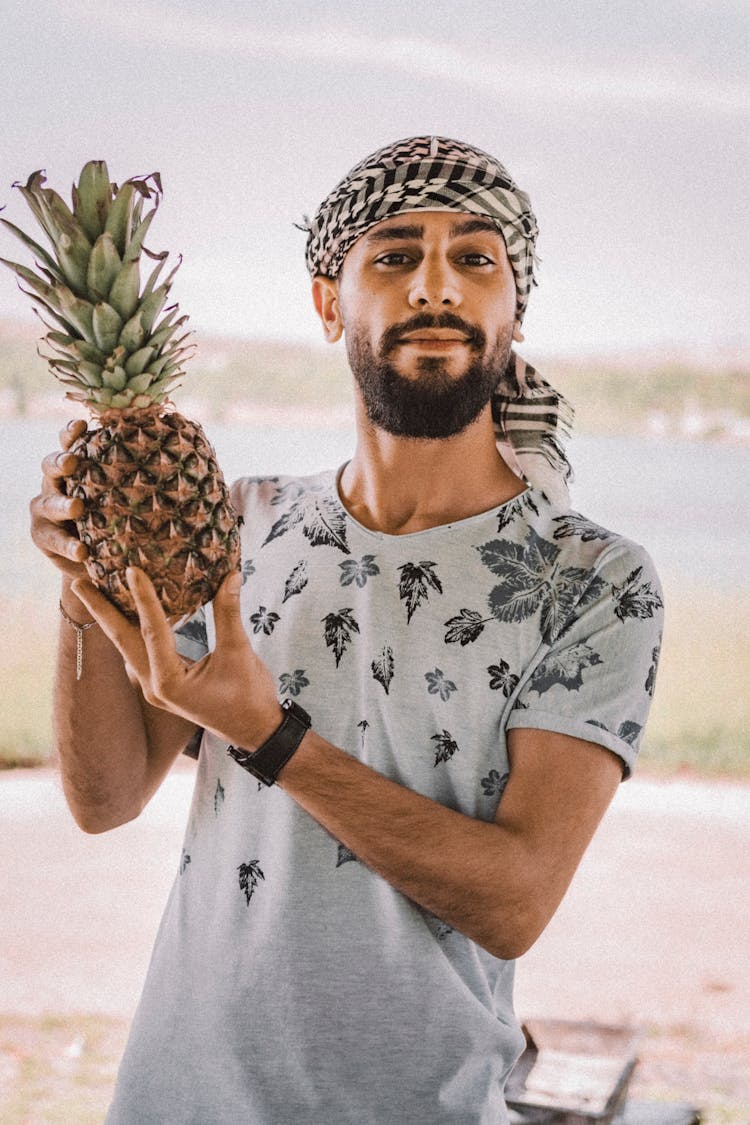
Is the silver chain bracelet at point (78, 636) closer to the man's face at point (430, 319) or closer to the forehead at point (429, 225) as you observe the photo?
the man's face at point (430, 319)

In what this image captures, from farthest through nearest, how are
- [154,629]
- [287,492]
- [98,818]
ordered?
[287,492]
[98,818]
[154,629]

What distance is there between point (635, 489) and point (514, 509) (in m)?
5.64

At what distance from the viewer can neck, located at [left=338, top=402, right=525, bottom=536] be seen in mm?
1778

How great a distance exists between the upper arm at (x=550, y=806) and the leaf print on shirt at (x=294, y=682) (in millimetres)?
327

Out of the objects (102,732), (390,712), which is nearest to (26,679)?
(102,732)

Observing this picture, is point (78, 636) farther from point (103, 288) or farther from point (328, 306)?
point (328, 306)

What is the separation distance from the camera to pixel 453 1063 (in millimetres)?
1495

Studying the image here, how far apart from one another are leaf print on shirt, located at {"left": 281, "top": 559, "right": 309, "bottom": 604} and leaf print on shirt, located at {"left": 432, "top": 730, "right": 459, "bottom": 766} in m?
0.32

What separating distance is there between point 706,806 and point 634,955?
1.38 meters

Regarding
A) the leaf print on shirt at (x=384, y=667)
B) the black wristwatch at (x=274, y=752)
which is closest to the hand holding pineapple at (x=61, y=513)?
the black wristwatch at (x=274, y=752)

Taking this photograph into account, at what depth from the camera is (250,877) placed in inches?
62.8

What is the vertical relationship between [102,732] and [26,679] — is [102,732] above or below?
above

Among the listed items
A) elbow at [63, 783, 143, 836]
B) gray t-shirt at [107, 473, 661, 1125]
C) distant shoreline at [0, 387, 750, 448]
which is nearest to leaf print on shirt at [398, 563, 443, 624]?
gray t-shirt at [107, 473, 661, 1125]

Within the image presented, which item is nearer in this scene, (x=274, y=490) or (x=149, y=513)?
(x=149, y=513)
